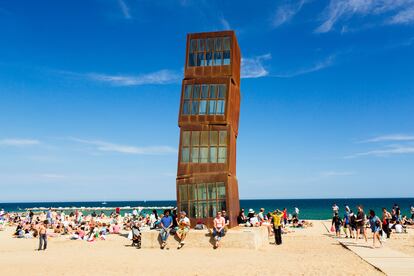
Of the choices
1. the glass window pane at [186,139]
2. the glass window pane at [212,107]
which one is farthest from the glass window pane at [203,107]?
the glass window pane at [186,139]

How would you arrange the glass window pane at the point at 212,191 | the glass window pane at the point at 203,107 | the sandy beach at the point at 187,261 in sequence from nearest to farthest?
the sandy beach at the point at 187,261 → the glass window pane at the point at 212,191 → the glass window pane at the point at 203,107

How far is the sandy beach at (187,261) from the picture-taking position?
45.5 ft

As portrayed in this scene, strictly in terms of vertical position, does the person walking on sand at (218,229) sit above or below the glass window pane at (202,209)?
below

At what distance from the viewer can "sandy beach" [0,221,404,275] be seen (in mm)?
13867

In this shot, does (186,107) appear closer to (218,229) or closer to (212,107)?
(212,107)

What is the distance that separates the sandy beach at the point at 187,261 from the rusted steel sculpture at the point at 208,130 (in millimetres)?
4500

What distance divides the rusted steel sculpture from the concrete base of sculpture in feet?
12.7

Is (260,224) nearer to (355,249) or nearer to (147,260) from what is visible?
(355,249)

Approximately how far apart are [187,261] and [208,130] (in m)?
10.4

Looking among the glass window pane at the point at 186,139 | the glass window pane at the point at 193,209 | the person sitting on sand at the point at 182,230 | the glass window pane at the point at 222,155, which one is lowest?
the person sitting on sand at the point at 182,230

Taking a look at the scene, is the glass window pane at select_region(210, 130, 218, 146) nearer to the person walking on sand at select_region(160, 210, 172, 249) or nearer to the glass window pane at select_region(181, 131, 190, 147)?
the glass window pane at select_region(181, 131, 190, 147)

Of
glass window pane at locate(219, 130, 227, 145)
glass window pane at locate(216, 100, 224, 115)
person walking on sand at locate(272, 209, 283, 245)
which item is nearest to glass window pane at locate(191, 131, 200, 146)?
glass window pane at locate(219, 130, 227, 145)

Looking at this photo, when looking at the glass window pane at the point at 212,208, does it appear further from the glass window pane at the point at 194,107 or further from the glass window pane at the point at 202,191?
the glass window pane at the point at 194,107

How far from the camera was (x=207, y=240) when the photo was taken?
65.0 feet
